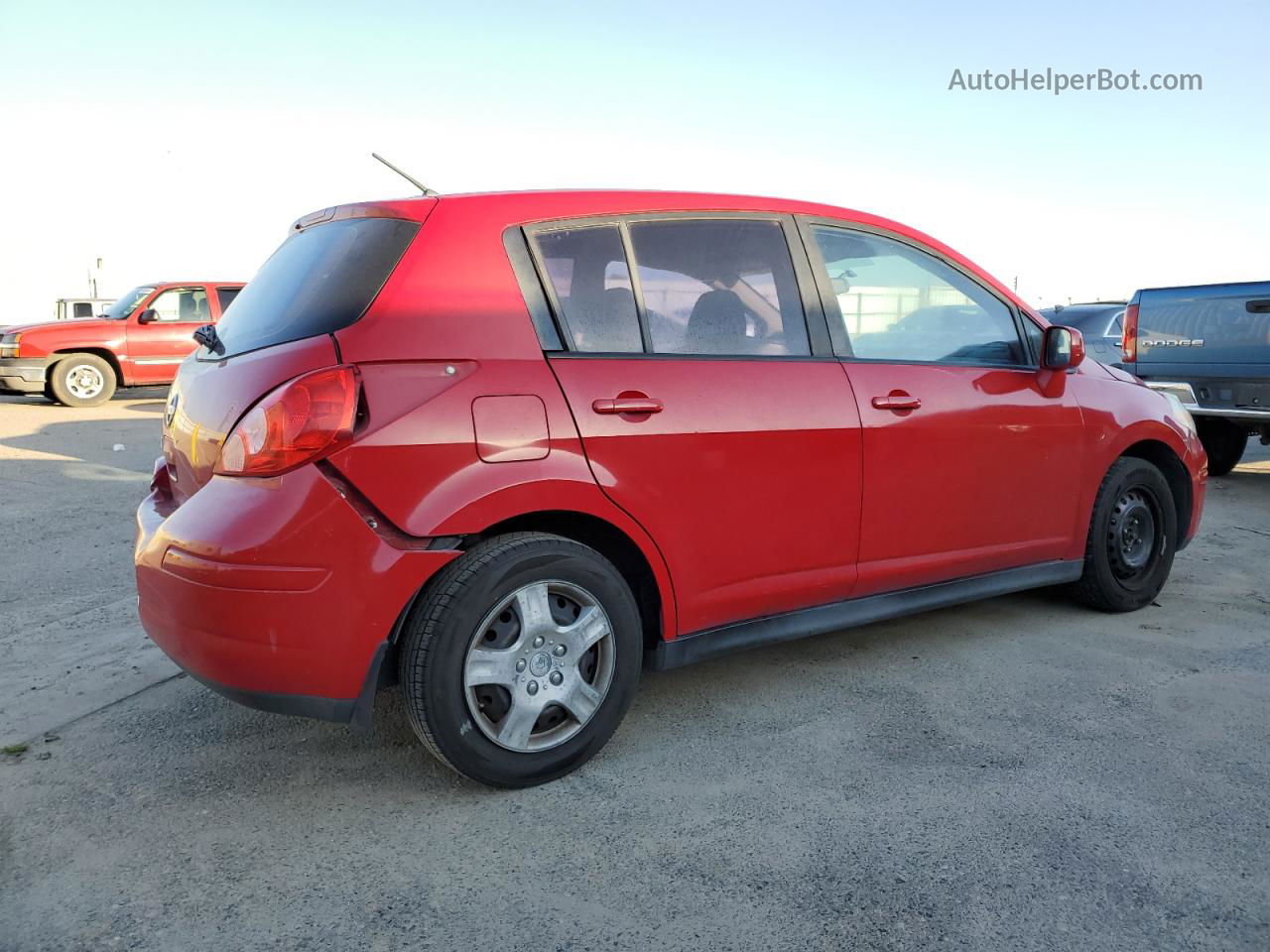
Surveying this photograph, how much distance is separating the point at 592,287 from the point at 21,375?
12839mm

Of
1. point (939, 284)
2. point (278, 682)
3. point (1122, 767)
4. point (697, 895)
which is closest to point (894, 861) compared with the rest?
point (697, 895)

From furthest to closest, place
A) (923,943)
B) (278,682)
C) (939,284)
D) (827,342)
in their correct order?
1. (939,284)
2. (827,342)
3. (278,682)
4. (923,943)

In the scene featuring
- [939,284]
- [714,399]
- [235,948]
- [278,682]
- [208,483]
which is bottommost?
[235,948]

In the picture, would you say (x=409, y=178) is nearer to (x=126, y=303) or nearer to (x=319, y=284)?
(x=319, y=284)

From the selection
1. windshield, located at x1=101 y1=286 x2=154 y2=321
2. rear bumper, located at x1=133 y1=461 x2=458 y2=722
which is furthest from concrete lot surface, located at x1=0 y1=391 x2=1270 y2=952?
windshield, located at x1=101 y1=286 x2=154 y2=321

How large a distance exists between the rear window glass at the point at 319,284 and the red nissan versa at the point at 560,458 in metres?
0.01

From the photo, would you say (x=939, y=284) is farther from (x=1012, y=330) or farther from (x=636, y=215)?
(x=636, y=215)

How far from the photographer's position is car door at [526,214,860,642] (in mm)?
2967

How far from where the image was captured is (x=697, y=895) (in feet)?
7.65

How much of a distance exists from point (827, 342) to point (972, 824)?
1.62 m

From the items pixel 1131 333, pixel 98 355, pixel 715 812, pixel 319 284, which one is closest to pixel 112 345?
pixel 98 355

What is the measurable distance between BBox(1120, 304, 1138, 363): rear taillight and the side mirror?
15.8 ft

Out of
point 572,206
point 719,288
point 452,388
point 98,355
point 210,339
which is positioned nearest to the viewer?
point 452,388

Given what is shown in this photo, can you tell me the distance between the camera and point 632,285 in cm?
312
